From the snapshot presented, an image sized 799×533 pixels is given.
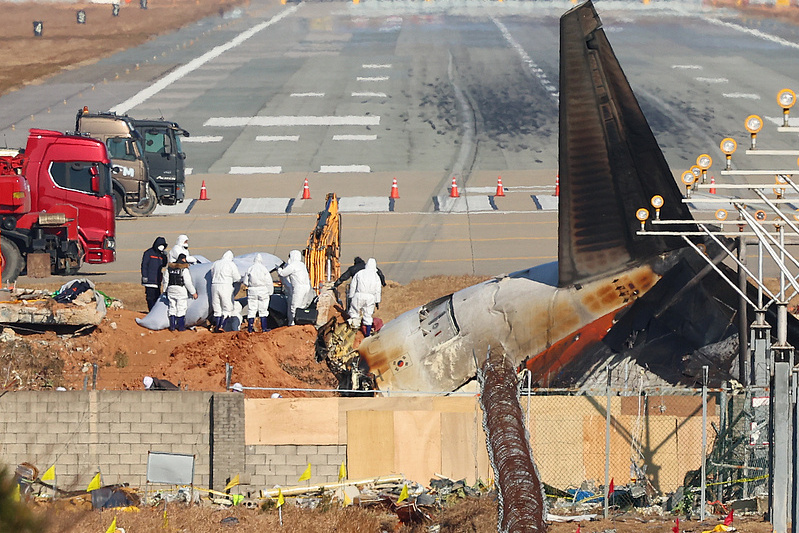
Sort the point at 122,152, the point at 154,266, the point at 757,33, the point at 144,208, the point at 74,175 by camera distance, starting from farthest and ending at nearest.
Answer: the point at 757,33, the point at 144,208, the point at 122,152, the point at 74,175, the point at 154,266

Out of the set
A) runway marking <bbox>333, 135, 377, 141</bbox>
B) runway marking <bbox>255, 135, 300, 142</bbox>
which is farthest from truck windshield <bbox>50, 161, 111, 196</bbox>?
runway marking <bbox>333, 135, 377, 141</bbox>

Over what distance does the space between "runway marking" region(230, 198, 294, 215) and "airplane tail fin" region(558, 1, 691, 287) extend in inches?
930

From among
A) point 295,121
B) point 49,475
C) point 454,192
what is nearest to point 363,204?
point 454,192

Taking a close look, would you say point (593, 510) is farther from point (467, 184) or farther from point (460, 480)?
point (467, 184)

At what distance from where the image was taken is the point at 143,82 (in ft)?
216

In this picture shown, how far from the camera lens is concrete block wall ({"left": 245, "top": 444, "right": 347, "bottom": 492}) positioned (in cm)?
2062

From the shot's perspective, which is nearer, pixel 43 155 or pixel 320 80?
pixel 43 155

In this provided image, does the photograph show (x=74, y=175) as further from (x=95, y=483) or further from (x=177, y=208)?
(x=95, y=483)

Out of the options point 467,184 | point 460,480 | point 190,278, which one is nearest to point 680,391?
point 460,480

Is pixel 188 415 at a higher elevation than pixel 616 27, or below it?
below

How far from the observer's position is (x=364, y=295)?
26062 mm

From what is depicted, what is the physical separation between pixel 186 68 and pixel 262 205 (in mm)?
29872

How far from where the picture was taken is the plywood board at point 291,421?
2058 centimetres

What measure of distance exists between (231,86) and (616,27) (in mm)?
34424
